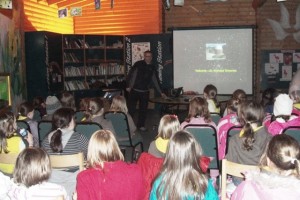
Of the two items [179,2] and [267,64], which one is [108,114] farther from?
[267,64]

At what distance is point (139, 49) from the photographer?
12883mm

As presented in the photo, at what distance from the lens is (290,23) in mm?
11992

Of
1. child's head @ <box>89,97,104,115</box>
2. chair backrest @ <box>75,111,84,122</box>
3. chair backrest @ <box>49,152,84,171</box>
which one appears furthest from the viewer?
chair backrest @ <box>75,111,84,122</box>

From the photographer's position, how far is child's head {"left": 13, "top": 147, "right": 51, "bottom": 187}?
2830mm

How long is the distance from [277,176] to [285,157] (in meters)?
0.12

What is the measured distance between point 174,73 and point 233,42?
181cm

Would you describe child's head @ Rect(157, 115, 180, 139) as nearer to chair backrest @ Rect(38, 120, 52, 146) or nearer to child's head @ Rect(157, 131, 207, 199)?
child's head @ Rect(157, 131, 207, 199)

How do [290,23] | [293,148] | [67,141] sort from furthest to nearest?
[290,23] → [67,141] → [293,148]

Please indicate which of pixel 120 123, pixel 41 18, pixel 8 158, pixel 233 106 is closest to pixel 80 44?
pixel 41 18

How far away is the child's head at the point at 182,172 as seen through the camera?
2.61 metres

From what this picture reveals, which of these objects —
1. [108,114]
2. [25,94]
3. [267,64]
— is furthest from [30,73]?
[267,64]

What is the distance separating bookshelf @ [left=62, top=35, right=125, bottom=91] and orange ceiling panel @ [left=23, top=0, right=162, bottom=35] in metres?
0.59

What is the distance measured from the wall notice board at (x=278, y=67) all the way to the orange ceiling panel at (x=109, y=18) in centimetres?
315

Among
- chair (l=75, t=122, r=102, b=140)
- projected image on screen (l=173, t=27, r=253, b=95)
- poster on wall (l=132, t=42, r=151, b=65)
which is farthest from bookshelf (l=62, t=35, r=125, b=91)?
chair (l=75, t=122, r=102, b=140)
